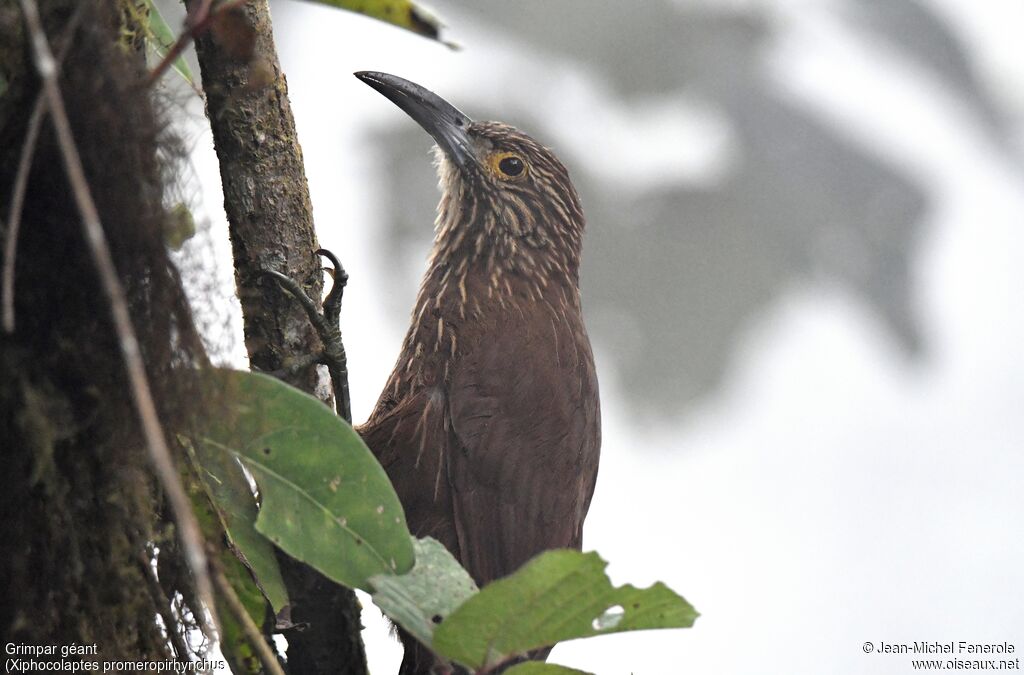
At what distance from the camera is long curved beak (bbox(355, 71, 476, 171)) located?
8.93 feet

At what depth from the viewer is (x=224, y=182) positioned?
5.96 ft

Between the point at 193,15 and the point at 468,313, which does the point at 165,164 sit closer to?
the point at 193,15

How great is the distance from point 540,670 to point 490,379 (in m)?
1.20

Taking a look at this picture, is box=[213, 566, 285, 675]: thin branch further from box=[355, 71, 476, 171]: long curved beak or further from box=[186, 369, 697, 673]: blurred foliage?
box=[355, 71, 476, 171]: long curved beak

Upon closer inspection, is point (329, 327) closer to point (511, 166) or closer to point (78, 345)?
point (78, 345)

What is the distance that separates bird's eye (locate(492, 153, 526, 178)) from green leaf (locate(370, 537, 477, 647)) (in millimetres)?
1586

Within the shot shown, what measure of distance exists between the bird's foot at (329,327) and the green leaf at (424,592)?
1.92 feet

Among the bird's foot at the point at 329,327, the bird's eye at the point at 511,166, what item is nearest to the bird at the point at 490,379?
the bird's eye at the point at 511,166

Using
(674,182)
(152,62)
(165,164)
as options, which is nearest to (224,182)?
(152,62)

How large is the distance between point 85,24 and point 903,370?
176 inches

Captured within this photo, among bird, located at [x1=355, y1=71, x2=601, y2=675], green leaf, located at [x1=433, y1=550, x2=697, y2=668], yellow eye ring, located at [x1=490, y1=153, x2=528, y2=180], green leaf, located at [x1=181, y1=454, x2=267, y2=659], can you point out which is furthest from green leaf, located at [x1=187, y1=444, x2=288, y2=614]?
yellow eye ring, located at [x1=490, y1=153, x2=528, y2=180]

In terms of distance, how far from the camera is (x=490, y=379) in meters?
2.46

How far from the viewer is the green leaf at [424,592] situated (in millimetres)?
1314

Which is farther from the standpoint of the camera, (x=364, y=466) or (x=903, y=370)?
(x=903, y=370)
